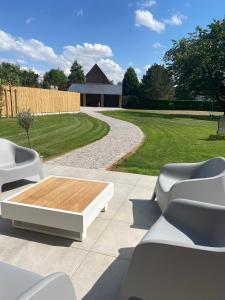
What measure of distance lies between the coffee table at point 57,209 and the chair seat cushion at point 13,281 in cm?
122

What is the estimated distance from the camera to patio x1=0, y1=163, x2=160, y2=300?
2.60 meters

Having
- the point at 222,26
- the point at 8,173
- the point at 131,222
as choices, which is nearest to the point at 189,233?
the point at 131,222

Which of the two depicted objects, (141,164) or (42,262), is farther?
(141,164)

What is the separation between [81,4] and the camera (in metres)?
14.9

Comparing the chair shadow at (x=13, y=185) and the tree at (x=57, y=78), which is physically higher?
the tree at (x=57, y=78)

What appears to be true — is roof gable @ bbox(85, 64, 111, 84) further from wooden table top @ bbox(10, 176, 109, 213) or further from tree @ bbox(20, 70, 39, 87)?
wooden table top @ bbox(10, 176, 109, 213)

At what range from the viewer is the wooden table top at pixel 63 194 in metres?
3.39

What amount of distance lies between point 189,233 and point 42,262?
1583 mm

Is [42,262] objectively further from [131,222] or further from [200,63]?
[200,63]

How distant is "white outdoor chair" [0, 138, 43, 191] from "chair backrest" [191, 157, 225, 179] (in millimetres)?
3012

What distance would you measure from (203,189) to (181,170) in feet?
3.40

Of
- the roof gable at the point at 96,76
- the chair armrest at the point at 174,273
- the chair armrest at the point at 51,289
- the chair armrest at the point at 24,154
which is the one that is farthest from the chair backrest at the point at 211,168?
the roof gable at the point at 96,76

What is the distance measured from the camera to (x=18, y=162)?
5.57 m

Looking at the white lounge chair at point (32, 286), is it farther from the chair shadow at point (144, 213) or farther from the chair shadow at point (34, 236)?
the chair shadow at point (144, 213)
